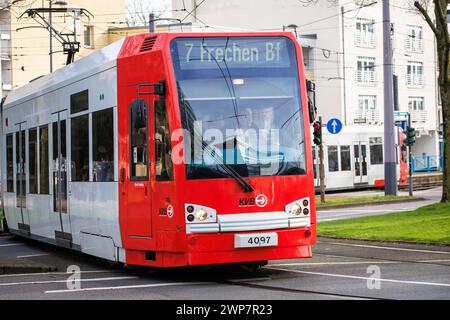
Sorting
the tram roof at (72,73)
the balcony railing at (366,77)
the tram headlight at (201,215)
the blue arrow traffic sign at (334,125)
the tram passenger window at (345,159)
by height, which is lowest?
the tram headlight at (201,215)

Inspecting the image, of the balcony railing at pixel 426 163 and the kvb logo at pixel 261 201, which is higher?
the balcony railing at pixel 426 163

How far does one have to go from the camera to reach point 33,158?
824 inches

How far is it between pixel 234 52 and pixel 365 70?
2366 inches

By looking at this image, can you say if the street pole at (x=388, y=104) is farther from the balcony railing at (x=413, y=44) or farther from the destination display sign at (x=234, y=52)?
the balcony railing at (x=413, y=44)

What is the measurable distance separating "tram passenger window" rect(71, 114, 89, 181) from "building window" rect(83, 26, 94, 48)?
182 feet

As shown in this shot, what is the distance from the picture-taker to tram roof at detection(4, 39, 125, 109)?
51.3 ft

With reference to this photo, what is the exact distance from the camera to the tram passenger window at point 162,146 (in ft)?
45.3

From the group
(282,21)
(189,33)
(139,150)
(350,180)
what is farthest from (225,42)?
(282,21)

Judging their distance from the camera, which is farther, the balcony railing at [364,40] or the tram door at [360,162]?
the balcony railing at [364,40]

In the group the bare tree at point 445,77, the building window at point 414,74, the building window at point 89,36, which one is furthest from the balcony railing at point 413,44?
the bare tree at point 445,77

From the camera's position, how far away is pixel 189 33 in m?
14.2

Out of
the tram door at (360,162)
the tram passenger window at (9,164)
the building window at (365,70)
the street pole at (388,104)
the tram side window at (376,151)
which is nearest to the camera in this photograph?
the tram passenger window at (9,164)

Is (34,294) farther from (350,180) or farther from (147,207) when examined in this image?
(350,180)

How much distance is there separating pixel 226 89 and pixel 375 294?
382 centimetres
